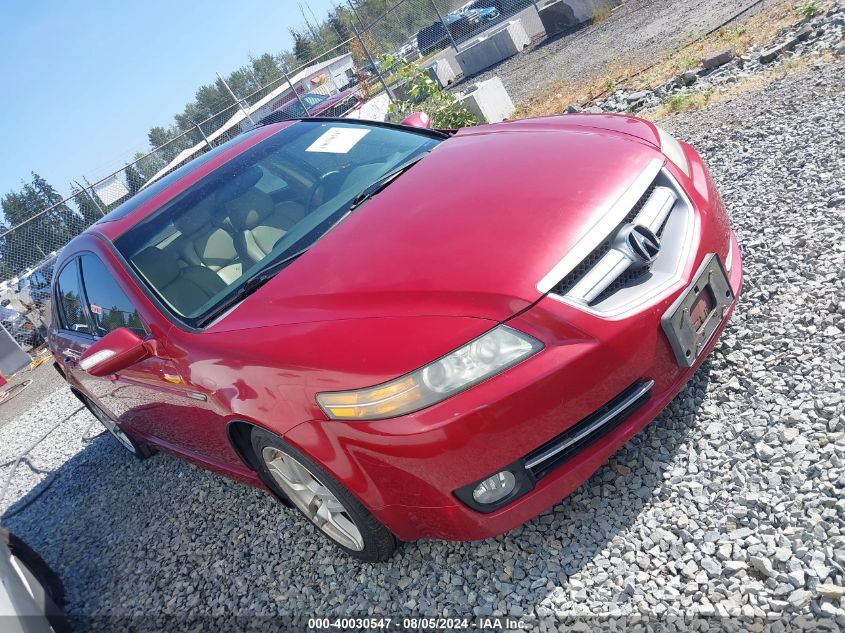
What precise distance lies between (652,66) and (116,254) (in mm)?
8173

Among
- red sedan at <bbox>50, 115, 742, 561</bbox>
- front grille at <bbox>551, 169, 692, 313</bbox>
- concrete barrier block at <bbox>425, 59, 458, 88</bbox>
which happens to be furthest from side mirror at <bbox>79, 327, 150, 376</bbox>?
concrete barrier block at <bbox>425, 59, 458, 88</bbox>

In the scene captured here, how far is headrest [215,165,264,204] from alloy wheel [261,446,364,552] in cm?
144

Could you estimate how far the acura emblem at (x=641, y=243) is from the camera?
2176 mm

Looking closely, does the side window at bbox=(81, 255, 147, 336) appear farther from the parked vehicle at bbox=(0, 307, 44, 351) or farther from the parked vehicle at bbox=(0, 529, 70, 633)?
the parked vehicle at bbox=(0, 307, 44, 351)

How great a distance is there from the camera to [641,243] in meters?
2.19

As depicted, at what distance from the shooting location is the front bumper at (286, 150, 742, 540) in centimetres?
196

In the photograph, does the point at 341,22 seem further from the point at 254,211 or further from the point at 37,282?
the point at 254,211

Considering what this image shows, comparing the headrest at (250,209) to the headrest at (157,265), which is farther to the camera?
the headrest at (250,209)

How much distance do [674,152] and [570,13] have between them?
15102 mm

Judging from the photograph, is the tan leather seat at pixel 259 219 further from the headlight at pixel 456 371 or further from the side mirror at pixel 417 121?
the headlight at pixel 456 371

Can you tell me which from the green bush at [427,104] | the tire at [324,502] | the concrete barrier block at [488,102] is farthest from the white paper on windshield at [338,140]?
the concrete barrier block at [488,102]

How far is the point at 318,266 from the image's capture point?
2598mm

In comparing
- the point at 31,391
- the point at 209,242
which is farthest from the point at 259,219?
the point at 31,391

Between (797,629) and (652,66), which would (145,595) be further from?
(652,66)
